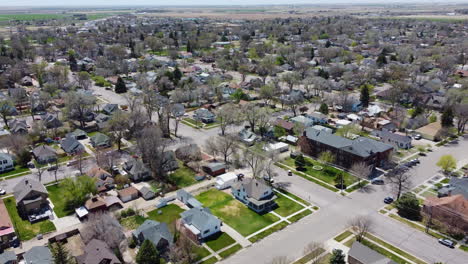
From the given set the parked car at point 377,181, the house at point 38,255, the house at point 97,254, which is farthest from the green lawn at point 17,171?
the parked car at point 377,181

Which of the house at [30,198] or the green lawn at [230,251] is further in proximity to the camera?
the house at [30,198]

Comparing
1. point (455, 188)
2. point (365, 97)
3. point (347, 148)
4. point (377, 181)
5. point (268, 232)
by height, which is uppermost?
point (365, 97)

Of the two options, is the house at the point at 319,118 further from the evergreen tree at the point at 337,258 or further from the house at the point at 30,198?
the house at the point at 30,198

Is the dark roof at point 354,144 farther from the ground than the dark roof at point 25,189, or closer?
farther from the ground

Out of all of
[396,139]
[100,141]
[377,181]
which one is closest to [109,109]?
[100,141]

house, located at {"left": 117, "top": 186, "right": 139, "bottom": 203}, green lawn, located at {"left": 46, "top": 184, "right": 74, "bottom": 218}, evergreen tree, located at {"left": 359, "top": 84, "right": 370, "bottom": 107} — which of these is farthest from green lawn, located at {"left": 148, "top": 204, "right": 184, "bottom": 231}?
evergreen tree, located at {"left": 359, "top": 84, "right": 370, "bottom": 107}

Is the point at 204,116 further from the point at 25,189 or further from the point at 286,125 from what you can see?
the point at 25,189

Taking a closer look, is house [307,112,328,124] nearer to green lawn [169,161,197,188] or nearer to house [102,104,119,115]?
green lawn [169,161,197,188]
